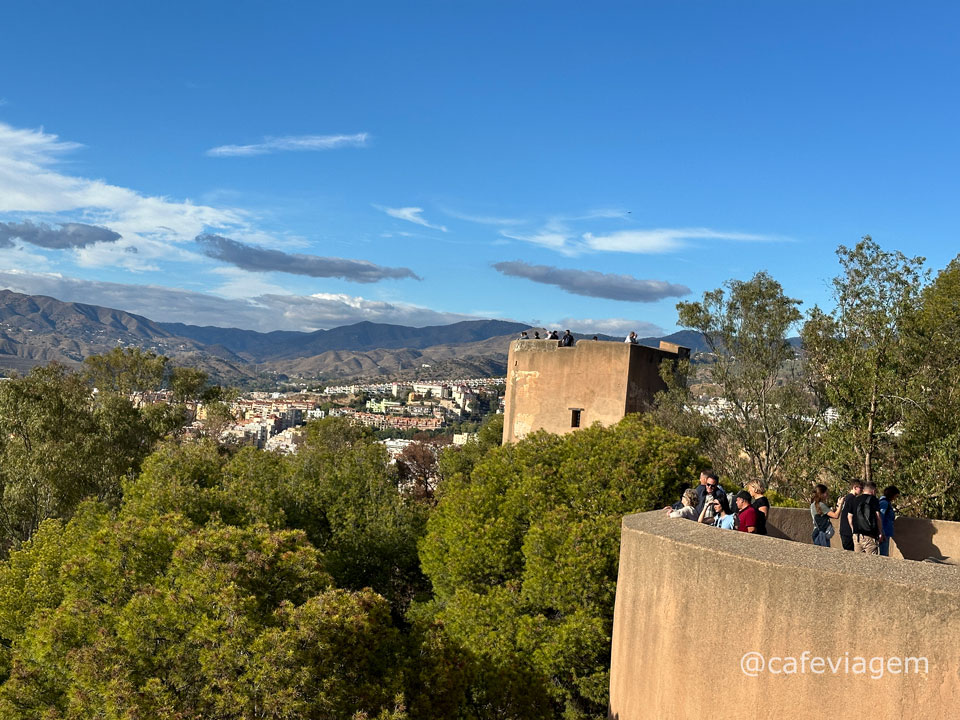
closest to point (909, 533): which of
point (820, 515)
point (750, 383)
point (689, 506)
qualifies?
point (820, 515)

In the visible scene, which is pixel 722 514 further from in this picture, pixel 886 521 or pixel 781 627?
pixel 781 627

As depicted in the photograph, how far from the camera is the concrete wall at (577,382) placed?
21.3m

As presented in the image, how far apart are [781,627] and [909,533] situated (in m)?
5.02

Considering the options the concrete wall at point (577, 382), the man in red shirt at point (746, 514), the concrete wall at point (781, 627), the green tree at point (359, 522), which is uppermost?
the concrete wall at point (577, 382)

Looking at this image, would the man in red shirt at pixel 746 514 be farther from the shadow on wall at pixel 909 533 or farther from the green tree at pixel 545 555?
the green tree at pixel 545 555

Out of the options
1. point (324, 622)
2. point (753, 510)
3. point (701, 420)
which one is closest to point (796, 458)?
point (701, 420)

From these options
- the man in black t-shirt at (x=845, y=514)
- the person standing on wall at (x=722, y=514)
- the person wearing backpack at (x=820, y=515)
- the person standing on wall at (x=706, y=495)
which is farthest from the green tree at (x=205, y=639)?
the man in black t-shirt at (x=845, y=514)

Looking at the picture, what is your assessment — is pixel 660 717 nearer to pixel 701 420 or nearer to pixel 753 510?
pixel 753 510

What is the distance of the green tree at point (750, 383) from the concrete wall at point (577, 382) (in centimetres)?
113

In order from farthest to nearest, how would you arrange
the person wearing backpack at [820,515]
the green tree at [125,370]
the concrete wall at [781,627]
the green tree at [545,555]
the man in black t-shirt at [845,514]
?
the green tree at [125,370]
the green tree at [545,555]
the person wearing backpack at [820,515]
the man in black t-shirt at [845,514]
the concrete wall at [781,627]

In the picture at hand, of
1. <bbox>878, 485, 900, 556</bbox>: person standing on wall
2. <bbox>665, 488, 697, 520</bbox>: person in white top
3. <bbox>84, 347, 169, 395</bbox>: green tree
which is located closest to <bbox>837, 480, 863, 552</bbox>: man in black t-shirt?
<bbox>878, 485, 900, 556</bbox>: person standing on wall

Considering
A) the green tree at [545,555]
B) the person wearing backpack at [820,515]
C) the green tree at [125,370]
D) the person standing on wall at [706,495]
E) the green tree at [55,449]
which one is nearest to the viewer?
the person wearing backpack at [820,515]

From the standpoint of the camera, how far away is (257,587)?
36.6 ft

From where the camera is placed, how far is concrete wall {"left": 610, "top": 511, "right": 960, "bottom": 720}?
557 cm
